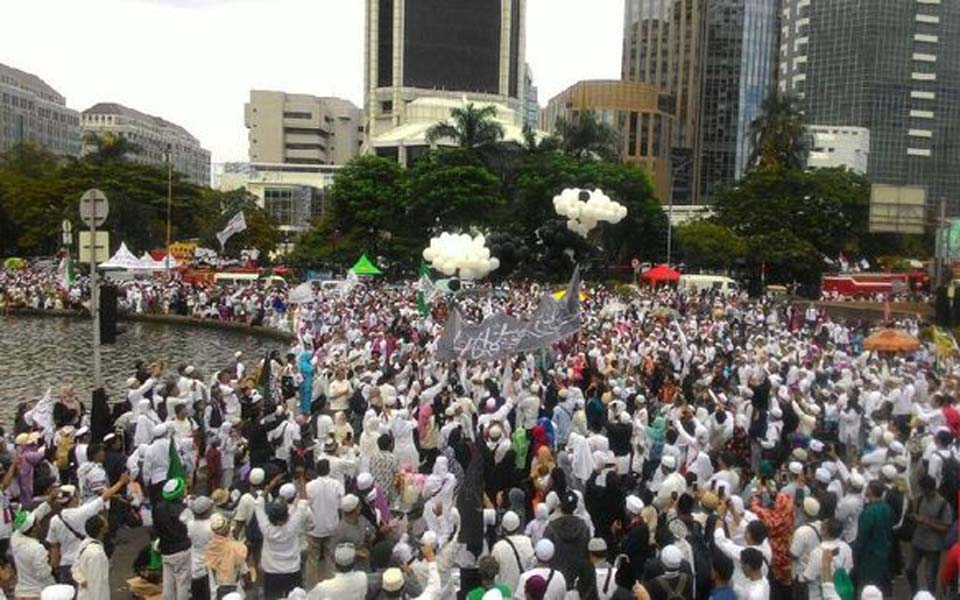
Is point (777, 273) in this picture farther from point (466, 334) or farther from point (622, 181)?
point (466, 334)

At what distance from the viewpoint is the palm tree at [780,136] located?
55.2 m

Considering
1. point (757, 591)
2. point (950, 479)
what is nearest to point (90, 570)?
point (757, 591)

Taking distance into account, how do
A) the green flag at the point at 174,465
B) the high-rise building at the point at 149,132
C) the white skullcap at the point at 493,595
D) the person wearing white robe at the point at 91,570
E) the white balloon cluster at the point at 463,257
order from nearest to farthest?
the white skullcap at the point at 493,595 → the person wearing white robe at the point at 91,570 → the green flag at the point at 174,465 → the white balloon cluster at the point at 463,257 → the high-rise building at the point at 149,132

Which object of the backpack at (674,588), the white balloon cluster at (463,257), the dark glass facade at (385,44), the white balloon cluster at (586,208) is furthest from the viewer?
the dark glass facade at (385,44)

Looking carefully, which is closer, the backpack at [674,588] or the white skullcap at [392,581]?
the white skullcap at [392,581]

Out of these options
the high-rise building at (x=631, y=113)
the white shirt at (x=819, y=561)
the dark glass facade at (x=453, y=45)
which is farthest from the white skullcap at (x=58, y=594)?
the high-rise building at (x=631, y=113)

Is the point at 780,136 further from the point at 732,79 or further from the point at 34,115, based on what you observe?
the point at 34,115

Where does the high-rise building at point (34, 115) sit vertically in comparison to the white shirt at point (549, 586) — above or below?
above

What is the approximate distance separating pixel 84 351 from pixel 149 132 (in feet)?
482

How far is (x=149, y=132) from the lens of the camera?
160 m

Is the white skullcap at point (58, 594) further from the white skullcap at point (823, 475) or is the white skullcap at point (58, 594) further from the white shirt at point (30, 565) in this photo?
the white skullcap at point (823, 475)

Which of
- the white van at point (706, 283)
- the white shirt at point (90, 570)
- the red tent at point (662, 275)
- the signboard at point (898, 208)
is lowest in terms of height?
the white shirt at point (90, 570)

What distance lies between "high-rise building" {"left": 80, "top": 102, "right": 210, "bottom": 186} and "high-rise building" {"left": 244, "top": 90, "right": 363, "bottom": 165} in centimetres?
1401

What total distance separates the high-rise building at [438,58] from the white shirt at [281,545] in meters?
84.3
